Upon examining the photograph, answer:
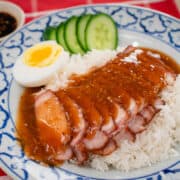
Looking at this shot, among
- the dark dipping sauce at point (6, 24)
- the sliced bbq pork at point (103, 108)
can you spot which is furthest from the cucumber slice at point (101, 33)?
the dark dipping sauce at point (6, 24)

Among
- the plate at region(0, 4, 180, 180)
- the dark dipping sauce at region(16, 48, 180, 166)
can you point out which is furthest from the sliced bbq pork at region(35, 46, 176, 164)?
the plate at region(0, 4, 180, 180)

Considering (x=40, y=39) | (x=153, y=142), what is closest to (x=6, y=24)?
(x=40, y=39)

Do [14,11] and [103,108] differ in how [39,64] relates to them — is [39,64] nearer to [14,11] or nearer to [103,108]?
[103,108]

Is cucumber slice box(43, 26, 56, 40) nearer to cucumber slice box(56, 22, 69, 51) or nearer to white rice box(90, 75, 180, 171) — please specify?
cucumber slice box(56, 22, 69, 51)

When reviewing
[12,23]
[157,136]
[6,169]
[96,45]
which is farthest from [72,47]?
[6,169]

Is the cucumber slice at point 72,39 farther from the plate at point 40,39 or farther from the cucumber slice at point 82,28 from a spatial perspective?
the plate at point 40,39

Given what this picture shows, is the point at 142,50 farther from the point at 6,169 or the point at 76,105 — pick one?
the point at 6,169
